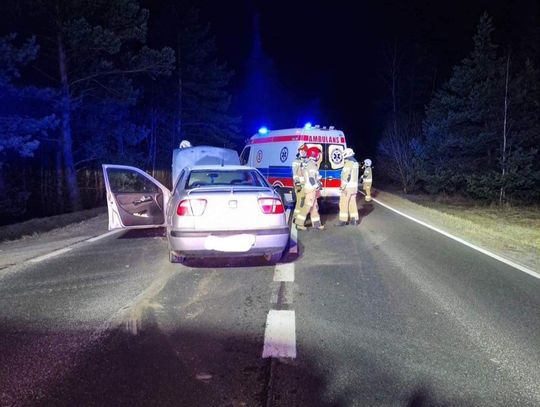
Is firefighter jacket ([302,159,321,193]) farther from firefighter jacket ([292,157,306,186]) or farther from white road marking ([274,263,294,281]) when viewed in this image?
Answer: white road marking ([274,263,294,281])

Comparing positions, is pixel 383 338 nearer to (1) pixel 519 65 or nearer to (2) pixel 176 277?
(2) pixel 176 277

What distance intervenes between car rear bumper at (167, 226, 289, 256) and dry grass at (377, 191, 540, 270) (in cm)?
406

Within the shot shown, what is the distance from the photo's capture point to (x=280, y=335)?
3947mm

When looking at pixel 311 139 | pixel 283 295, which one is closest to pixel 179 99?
pixel 311 139

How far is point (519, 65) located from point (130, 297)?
20.2m

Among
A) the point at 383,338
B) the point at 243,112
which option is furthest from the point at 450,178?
the point at 243,112

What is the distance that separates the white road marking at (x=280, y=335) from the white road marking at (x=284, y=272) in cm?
130

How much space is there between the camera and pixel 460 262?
6.95 m

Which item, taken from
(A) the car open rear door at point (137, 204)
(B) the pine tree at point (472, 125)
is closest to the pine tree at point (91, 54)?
(A) the car open rear door at point (137, 204)

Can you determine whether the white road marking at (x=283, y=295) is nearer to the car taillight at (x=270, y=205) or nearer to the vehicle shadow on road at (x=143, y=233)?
the car taillight at (x=270, y=205)

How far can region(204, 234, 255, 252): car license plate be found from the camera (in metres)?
5.56

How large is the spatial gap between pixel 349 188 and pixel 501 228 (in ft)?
13.3

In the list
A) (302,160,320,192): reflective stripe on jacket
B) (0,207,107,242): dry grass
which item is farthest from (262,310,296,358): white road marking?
(0,207,107,242): dry grass

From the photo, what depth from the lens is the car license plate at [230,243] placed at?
556 centimetres
